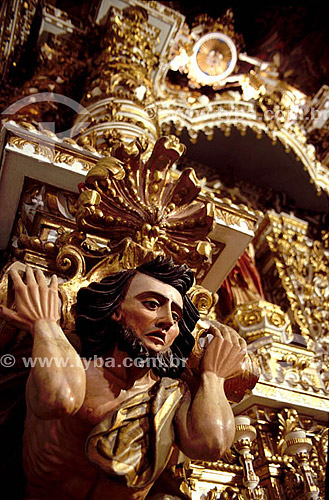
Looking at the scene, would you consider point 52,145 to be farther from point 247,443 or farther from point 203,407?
point 247,443

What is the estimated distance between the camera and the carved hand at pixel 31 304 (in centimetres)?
93

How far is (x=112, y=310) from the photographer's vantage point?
1070 millimetres

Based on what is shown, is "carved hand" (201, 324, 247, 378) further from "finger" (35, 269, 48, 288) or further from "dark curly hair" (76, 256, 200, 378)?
"finger" (35, 269, 48, 288)

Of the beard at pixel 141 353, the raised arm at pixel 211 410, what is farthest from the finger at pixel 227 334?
the beard at pixel 141 353

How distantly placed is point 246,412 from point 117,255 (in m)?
0.95

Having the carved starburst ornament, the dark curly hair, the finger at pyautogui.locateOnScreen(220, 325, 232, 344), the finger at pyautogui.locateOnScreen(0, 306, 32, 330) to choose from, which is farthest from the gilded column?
the finger at pyautogui.locateOnScreen(0, 306, 32, 330)

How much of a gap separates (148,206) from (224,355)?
55cm

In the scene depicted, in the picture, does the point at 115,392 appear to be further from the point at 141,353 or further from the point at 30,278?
the point at 30,278

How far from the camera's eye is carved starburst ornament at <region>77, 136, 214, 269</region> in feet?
4.47

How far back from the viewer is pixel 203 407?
3.17ft

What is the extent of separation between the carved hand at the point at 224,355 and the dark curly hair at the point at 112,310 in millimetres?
76

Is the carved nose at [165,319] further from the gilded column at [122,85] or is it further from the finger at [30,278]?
the gilded column at [122,85]

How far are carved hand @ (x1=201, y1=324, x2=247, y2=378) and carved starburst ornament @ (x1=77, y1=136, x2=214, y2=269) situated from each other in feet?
1.17

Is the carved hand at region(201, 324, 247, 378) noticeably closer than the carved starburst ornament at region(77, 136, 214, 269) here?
Yes
